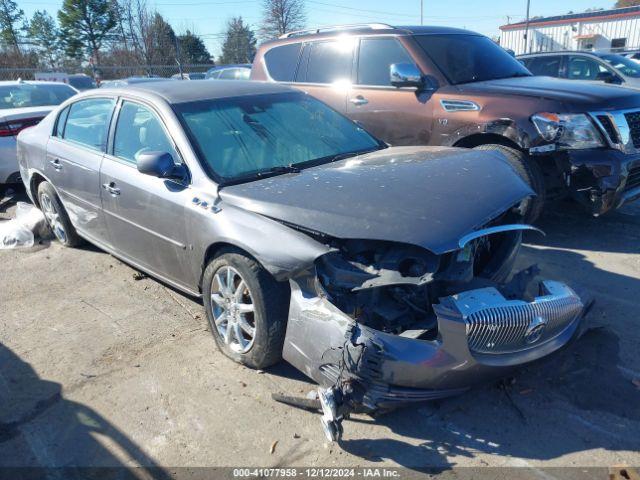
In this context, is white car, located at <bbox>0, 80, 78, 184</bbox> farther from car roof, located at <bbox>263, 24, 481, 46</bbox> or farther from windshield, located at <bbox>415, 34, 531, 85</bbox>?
windshield, located at <bbox>415, 34, 531, 85</bbox>

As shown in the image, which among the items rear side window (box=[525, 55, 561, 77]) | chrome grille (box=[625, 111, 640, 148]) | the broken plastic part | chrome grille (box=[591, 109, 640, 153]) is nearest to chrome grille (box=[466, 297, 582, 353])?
the broken plastic part

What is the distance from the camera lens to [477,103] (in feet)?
16.8

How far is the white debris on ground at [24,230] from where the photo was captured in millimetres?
5824

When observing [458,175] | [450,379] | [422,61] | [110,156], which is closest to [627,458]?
[450,379]

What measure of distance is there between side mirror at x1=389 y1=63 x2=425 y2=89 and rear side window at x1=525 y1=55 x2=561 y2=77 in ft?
19.2

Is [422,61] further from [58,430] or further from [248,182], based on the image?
[58,430]

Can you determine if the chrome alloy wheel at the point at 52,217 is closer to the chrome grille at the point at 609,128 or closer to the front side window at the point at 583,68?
the chrome grille at the point at 609,128

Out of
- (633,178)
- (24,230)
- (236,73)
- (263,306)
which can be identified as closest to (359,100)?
(633,178)

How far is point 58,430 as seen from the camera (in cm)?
288

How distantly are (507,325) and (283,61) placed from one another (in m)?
5.54

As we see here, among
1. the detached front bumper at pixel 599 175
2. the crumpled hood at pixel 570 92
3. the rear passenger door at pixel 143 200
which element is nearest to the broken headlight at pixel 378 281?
the rear passenger door at pixel 143 200

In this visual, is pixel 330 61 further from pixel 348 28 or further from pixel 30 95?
pixel 30 95

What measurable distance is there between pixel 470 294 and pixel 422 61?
3714mm

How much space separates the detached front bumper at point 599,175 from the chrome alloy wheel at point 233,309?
3309mm
